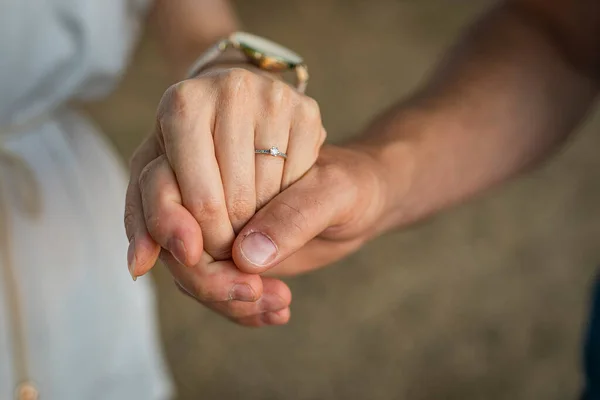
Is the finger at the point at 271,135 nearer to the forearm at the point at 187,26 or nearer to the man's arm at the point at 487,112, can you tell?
the man's arm at the point at 487,112

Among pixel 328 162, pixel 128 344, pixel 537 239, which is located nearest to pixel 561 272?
Answer: pixel 537 239

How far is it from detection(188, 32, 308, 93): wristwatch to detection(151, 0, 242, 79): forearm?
11 centimetres

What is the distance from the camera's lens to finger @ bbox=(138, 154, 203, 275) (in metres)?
0.39

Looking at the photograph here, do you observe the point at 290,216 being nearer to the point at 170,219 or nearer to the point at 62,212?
the point at 170,219

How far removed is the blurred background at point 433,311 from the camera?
52.4 inches

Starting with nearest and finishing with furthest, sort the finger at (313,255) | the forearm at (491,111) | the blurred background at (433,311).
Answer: the finger at (313,255) < the forearm at (491,111) < the blurred background at (433,311)

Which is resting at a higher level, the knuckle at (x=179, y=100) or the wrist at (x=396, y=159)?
the knuckle at (x=179, y=100)

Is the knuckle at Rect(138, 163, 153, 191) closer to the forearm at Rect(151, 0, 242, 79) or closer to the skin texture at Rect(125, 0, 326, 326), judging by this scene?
the skin texture at Rect(125, 0, 326, 326)

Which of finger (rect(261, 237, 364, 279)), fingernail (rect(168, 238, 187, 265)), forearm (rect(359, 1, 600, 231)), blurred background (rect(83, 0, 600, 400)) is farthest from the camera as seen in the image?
blurred background (rect(83, 0, 600, 400))

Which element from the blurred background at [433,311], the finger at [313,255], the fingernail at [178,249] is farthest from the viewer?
the blurred background at [433,311]

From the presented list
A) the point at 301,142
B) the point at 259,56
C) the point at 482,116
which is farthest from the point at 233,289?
the point at 482,116

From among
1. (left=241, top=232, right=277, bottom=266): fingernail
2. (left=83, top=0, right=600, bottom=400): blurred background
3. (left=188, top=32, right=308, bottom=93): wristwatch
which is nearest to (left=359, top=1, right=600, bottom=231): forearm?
(left=188, top=32, right=308, bottom=93): wristwatch

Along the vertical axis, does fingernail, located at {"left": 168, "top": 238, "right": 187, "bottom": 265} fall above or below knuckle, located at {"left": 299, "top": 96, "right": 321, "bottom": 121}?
below

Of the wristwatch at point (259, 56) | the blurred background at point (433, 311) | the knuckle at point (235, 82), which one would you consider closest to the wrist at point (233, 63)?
the wristwatch at point (259, 56)
